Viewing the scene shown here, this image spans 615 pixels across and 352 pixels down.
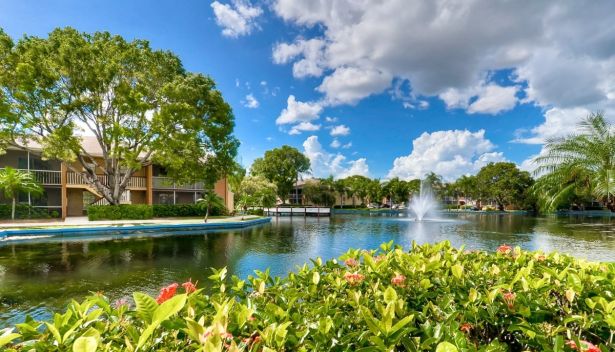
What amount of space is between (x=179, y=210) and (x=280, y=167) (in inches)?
1243

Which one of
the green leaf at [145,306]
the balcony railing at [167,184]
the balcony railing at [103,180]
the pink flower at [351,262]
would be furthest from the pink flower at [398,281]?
the balcony railing at [103,180]

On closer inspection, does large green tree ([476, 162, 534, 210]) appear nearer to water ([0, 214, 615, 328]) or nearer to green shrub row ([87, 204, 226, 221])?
water ([0, 214, 615, 328])

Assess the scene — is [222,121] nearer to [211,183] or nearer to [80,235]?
[211,183]

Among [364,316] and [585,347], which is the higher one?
[364,316]

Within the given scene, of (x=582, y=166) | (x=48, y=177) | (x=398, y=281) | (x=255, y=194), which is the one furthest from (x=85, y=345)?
(x=255, y=194)

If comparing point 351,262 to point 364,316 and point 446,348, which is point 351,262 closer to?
point 364,316

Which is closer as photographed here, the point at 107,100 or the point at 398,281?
the point at 398,281

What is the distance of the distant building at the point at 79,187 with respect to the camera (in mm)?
24125

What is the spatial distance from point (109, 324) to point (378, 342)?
1466mm

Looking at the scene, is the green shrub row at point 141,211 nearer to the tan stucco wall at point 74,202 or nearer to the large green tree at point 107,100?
the large green tree at point 107,100

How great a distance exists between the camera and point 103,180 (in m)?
27.4

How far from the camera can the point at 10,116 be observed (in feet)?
61.3

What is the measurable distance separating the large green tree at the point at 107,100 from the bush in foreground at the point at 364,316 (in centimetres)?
2074

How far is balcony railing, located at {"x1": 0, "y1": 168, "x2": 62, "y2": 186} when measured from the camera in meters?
23.8
